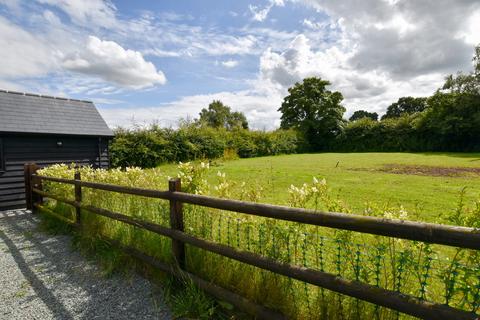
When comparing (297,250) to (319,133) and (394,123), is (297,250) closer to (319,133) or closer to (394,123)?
(394,123)

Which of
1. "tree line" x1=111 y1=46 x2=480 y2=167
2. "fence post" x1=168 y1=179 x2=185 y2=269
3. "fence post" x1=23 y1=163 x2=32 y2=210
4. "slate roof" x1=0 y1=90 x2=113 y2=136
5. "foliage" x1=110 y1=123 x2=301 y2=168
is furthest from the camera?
"tree line" x1=111 y1=46 x2=480 y2=167

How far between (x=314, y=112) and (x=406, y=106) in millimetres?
32497

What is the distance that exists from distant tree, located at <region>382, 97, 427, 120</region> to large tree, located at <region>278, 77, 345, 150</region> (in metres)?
26.6

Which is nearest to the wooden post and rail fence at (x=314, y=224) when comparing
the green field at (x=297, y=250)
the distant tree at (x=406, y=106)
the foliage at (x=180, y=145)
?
the green field at (x=297, y=250)

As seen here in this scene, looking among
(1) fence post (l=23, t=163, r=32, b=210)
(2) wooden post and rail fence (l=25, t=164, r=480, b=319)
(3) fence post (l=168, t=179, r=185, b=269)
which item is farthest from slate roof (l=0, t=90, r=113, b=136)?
(3) fence post (l=168, t=179, r=185, b=269)

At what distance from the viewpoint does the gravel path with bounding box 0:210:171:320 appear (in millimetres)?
3289

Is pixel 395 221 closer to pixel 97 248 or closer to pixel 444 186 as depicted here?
pixel 97 248

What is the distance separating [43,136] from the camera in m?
10.6

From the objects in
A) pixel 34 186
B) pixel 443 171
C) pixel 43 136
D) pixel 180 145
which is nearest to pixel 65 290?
pixel 34 186

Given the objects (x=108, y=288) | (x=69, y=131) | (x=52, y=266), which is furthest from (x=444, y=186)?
(x=69, y=131)

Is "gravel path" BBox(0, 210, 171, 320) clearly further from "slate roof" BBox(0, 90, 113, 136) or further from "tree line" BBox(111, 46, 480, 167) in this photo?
"tree line" BBox(111, 46, 480, 167)

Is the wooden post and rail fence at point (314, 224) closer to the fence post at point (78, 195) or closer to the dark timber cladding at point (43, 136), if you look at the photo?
the fence post at point (78, 195)

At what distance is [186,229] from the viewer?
12.4 ft

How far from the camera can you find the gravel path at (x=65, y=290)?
3.29 m
